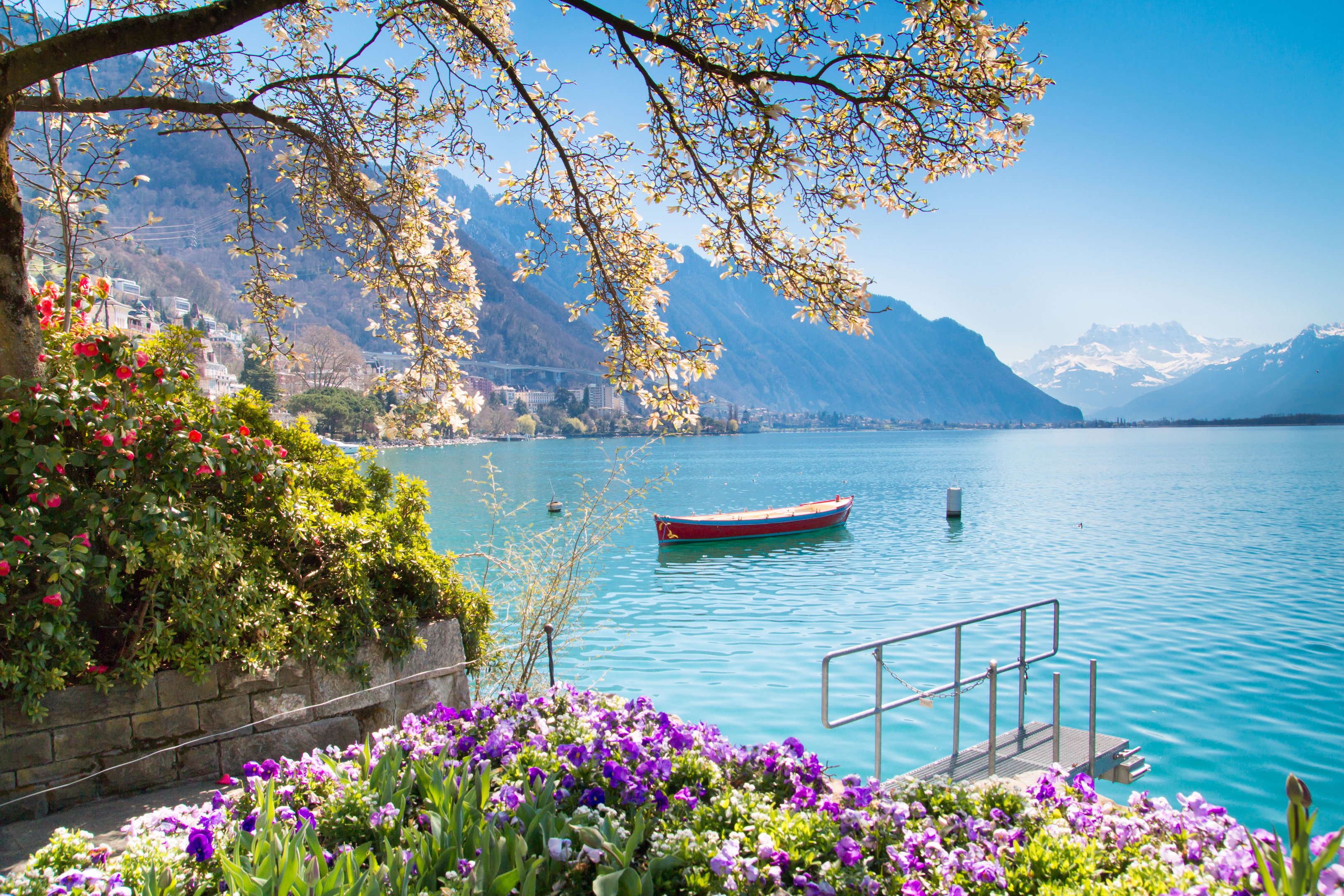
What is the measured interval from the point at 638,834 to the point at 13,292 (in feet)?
11.8

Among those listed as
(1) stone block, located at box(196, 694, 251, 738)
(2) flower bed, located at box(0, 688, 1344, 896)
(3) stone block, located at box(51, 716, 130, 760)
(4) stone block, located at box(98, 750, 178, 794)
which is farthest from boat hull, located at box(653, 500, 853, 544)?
(2) flower bed, located at box(0, 688, 1344, 896)

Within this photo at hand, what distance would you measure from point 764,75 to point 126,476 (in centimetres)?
400

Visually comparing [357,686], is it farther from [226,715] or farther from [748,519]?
[748,519]

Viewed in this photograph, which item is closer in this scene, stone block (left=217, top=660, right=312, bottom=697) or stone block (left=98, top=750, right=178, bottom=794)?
stone block (left=98, top=750, right=178, bottom=794)

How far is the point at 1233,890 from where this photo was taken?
203cm

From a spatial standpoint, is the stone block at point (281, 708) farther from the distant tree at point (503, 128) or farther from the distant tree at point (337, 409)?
the distant tree at point (337, 409)

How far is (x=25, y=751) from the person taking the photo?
3.18 meters

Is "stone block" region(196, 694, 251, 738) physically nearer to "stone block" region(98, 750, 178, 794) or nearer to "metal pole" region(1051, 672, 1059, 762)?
"stone block" region(98, 750, 178, 794)

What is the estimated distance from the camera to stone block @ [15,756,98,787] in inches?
126

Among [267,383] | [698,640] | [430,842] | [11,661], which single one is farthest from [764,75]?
[698,640]

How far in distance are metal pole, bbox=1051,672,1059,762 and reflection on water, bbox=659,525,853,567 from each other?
16242mm

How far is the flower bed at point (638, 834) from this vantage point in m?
2.28

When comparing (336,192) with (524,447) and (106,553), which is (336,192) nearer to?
(106,553)

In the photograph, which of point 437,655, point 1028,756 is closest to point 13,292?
point 437,655
